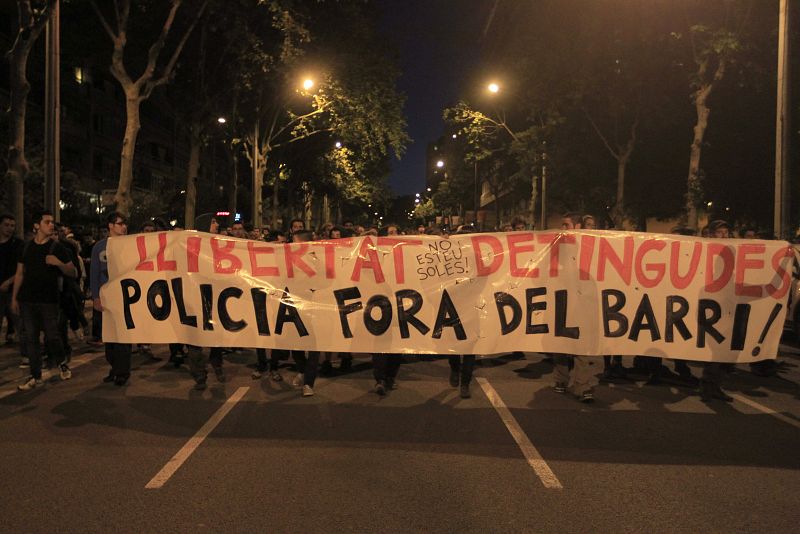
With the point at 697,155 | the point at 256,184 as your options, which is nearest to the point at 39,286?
the point at 697,155

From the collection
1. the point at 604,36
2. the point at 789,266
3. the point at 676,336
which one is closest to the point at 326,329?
the point at 676,336

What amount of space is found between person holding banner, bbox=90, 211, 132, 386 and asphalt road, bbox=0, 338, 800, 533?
0.17 m

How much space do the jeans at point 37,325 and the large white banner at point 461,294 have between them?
706mm

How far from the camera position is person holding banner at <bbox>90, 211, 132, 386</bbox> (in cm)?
746

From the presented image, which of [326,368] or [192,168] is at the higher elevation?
[192,168]

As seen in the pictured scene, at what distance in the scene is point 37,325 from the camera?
731cm

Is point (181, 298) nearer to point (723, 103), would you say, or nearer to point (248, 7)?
point (248, 7)

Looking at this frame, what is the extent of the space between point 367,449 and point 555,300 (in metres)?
2.38

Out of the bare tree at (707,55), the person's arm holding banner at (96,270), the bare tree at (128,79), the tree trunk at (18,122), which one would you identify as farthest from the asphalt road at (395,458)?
the bare tree at (707,55)

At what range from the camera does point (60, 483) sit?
470 cm

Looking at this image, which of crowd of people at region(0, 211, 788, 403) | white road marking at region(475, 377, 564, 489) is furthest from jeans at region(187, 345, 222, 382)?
white road marking at region(475, 377, 564, 489)

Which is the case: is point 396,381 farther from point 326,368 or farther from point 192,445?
point 192,445

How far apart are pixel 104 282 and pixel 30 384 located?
4.26ft

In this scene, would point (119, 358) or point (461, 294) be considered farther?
point (119, 358)
